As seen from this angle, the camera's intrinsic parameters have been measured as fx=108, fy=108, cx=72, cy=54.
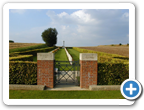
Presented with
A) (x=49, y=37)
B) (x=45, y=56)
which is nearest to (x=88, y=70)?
(x=45, y=56)

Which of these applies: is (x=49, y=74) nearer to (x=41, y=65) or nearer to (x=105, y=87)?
(x=41, y=65)

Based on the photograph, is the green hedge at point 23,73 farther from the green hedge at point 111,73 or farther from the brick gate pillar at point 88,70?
the green hedge at point 111,73

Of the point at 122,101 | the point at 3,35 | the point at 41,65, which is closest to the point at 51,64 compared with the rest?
the point at 41,65

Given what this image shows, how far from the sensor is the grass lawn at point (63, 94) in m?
4.21

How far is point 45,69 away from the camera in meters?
5.09

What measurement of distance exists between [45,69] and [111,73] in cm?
322

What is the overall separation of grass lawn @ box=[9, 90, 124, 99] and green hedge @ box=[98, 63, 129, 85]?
0.72 meters

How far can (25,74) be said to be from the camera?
5.22 metres

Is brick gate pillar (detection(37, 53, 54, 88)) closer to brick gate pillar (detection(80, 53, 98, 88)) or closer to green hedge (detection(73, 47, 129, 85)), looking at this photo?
brick gate pillar (detection(80, 53, 98, 88))

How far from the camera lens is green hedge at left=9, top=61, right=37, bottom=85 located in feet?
17.0

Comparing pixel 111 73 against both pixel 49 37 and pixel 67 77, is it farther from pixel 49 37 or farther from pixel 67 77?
pixel 49 37

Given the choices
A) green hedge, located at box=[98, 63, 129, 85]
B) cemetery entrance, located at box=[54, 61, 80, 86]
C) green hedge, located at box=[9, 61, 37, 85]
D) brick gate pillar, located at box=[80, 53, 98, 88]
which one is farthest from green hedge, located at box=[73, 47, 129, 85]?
green hedge, located at box=[9, 61, 37, 85]

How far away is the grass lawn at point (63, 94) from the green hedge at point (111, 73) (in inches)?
28.4

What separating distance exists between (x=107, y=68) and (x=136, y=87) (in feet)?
7.42
